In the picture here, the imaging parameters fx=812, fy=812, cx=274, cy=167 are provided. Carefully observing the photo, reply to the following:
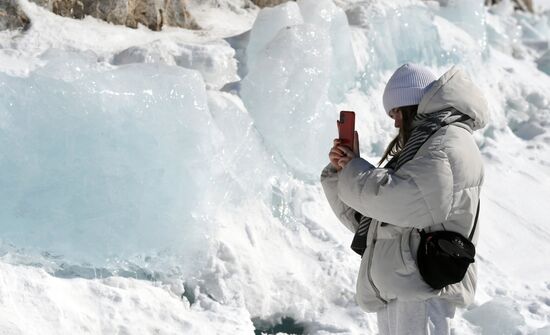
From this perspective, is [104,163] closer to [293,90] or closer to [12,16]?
[293,90]

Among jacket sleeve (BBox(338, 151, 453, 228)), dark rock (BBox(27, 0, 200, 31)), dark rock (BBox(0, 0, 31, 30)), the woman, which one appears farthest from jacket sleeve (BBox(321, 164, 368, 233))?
dark rock (BBox(27, 0, 200, 31))

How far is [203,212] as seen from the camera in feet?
13.8

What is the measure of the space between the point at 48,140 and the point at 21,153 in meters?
0.14

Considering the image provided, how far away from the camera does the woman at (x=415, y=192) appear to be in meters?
2.50

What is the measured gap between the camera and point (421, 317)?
261cm

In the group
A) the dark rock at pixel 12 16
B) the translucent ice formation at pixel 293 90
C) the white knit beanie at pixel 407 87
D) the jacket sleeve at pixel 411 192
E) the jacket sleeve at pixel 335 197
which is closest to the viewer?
the jacket sleeve at pixel 411 192

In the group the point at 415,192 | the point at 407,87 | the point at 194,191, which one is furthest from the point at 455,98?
the point at 194,191

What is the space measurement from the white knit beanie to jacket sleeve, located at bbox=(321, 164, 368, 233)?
1.02 ft

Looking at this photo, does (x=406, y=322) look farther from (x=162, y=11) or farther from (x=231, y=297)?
(x=162, y=11)

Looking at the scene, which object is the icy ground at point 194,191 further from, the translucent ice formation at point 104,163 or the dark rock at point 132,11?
the dark rock at point 132,11

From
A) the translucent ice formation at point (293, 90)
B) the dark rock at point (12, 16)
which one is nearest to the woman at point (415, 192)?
the translucent ice formation at point (293, 90)

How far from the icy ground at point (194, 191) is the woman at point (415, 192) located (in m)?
1.31

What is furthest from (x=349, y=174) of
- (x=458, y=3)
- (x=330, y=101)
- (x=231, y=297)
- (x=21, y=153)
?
(x=458, y=3)

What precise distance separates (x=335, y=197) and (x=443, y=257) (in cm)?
52
